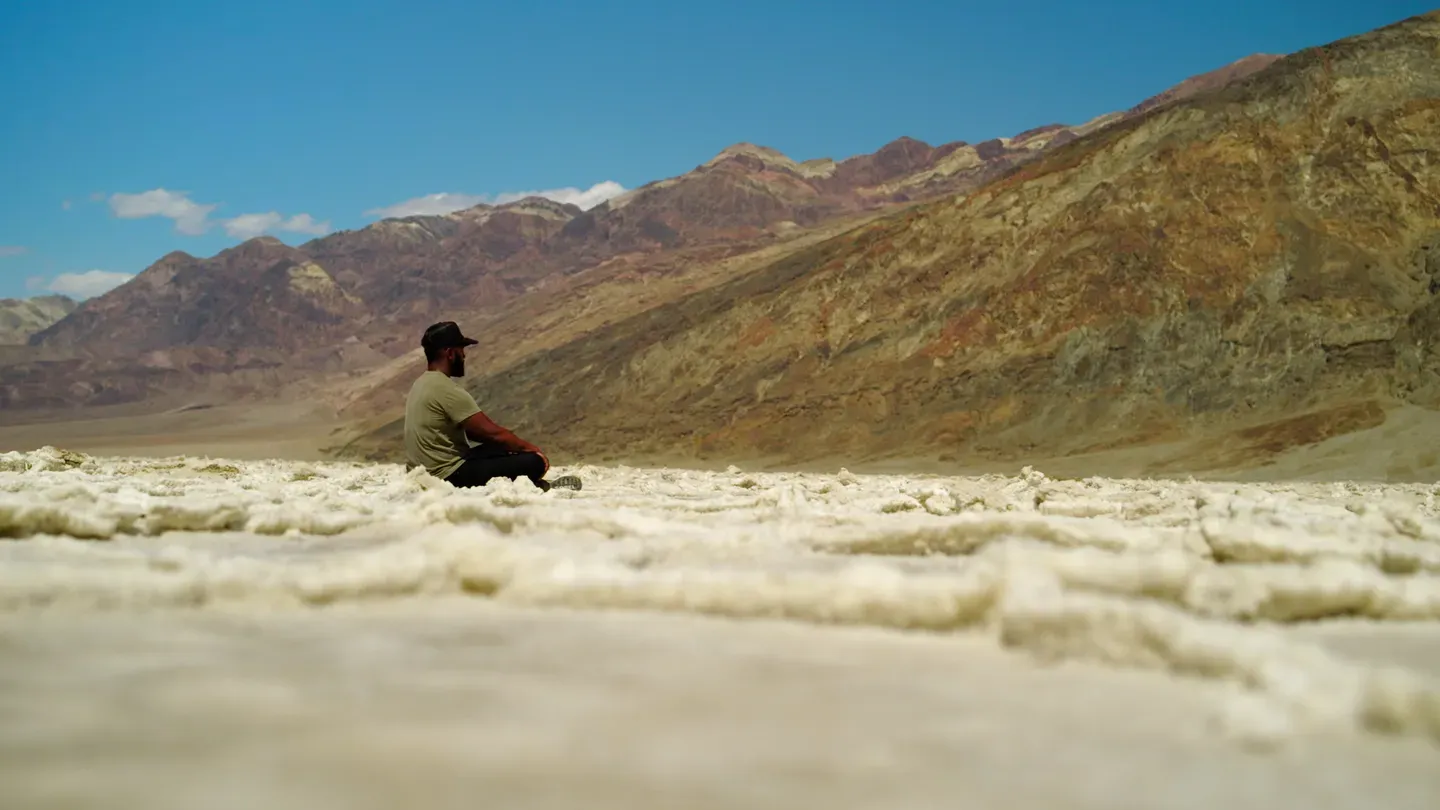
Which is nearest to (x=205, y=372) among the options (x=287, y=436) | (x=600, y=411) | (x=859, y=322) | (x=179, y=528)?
(x=287, y=436)

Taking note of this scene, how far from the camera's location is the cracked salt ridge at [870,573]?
1759 millimetres

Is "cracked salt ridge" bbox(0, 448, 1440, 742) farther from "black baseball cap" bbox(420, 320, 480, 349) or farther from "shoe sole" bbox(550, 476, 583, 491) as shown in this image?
"shoe sole" bbox(550, 476, 583, 491)

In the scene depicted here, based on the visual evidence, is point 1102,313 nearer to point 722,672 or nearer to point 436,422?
point 436,422

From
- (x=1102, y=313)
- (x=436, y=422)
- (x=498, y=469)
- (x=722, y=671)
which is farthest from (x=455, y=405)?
(x=1102, y=313)

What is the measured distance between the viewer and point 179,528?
3682 millimetres

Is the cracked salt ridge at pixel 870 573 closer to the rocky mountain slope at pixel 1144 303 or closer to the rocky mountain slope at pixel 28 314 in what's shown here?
the rocky mountain slope at pixel 1144 303

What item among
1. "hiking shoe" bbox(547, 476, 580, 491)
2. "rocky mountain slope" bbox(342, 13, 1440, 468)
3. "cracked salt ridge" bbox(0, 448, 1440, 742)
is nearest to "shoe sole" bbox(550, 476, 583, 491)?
"hiking shoe" bbox(547, 476, 580, 491)

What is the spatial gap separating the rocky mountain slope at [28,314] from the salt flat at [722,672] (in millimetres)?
149179

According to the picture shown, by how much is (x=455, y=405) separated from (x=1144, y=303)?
25.3m

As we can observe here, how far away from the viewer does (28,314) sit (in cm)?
13500

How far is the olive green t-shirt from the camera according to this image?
7.02 metres

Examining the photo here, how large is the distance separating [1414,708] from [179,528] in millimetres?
3704

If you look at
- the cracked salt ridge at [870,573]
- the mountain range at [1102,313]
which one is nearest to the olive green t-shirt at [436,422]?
the cracked salt ridge at [870,573]

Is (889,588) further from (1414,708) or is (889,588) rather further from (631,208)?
(631,208)
